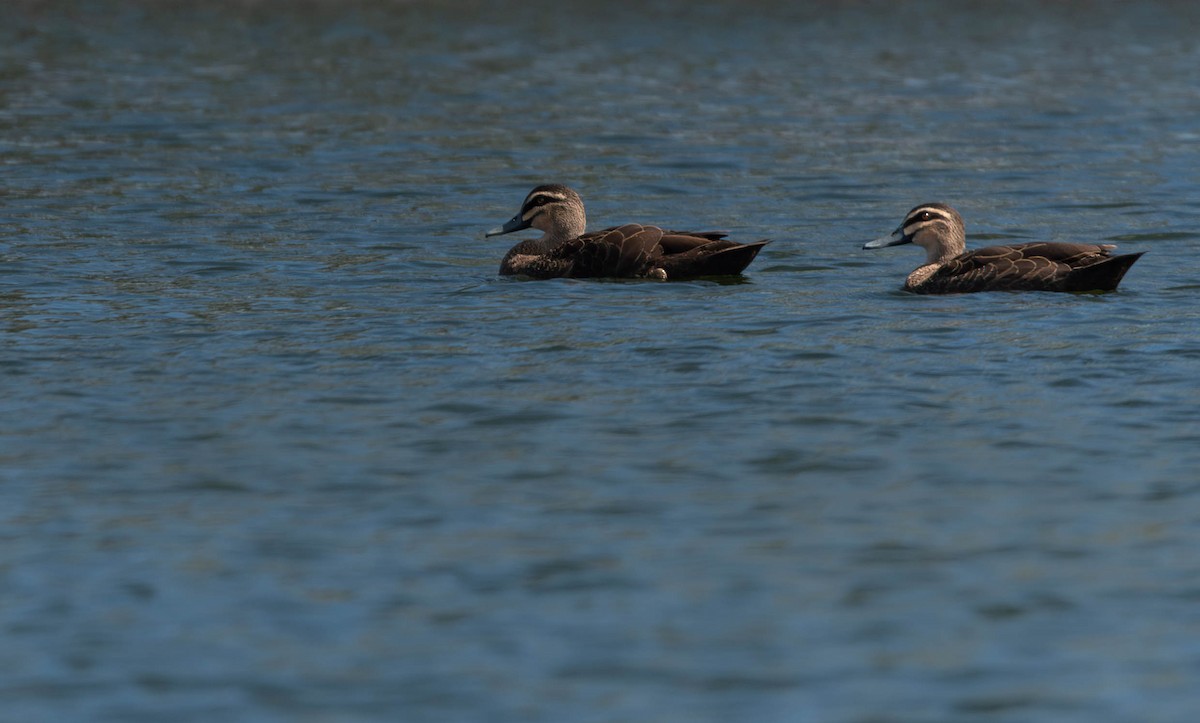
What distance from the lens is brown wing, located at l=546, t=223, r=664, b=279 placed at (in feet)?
56.1

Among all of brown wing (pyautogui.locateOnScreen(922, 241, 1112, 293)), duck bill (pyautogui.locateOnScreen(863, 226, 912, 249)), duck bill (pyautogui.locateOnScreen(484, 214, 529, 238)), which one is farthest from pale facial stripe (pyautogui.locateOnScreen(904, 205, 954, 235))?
duck bill (pyautogui.locateOnScreen(484, 214, 529, 238))

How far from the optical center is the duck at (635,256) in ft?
55.6

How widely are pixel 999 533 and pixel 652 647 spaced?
2222mm

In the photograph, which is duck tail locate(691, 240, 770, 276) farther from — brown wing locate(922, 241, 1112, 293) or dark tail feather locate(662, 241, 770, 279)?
brown wing locate(922, 241, 1112, 293)

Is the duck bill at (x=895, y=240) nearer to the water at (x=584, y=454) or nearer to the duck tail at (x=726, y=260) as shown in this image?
the water at (x=584, y=454)

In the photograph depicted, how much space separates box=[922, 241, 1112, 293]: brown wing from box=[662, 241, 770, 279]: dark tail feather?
157 cm

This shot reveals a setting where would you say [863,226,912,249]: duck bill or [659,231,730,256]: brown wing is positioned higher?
[659,231,730,256]: brown wing

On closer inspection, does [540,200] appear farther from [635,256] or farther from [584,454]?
[584,454]

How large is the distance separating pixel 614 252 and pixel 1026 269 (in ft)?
11.5

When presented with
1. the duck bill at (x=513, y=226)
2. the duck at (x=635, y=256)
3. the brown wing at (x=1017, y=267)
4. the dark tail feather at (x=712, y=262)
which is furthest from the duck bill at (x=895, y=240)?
the duck bill at (x=513, y=226)

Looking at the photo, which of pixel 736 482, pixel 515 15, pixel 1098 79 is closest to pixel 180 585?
pixel 736 482

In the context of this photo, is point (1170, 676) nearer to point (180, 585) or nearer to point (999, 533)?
point (999, 533)

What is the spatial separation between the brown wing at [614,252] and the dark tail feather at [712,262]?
218 mm

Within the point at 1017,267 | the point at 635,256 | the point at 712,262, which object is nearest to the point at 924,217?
the point at 1017,267
